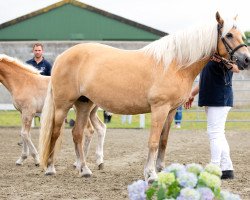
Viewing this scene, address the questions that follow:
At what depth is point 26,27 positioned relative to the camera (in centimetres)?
3088

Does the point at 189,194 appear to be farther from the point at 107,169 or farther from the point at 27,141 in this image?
the point at 27,141

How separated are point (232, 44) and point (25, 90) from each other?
3621mm

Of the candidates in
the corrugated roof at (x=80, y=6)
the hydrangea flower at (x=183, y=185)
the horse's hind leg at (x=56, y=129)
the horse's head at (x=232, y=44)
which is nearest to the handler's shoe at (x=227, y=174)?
the horse's head at (x=232, y=44)

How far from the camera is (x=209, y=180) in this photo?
3.01m

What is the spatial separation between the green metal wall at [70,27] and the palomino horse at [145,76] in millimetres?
23473

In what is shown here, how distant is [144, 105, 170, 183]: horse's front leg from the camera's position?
6.51m

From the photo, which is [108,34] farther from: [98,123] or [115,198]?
[115,198]

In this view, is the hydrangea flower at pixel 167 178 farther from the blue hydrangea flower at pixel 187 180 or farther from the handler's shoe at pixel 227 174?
the handler's shoe at pixel 227 174

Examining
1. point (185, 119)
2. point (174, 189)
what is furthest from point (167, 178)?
point (185, 119)

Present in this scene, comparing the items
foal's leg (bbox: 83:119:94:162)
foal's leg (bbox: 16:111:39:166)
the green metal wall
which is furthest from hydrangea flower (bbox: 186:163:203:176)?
the green metal wall

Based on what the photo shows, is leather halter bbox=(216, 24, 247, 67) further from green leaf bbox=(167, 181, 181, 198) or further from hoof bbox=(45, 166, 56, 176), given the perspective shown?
green leaf bbox=(167, 181, 181, 198)

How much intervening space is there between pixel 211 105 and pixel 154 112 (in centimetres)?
77

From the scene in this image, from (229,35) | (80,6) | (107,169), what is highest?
(80,6)

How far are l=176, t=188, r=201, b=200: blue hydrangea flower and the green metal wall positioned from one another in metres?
28.0
